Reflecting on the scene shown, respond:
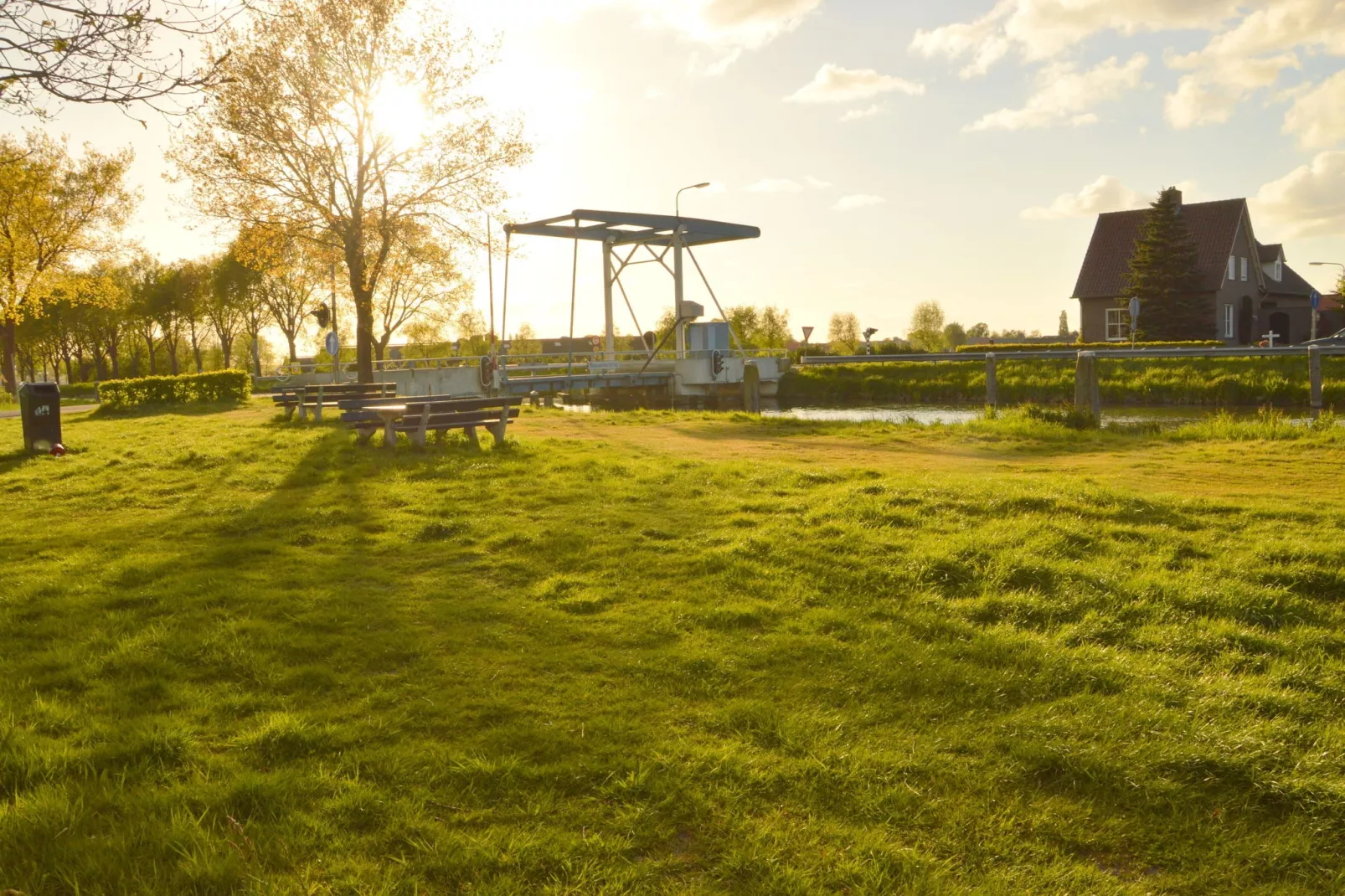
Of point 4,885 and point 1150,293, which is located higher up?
point 1150,293

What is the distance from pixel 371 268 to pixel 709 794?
22249mm

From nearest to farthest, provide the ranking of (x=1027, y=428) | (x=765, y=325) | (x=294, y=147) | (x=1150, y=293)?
(x=1027, y=428)
(x=294, y=147)
(x=1150, y=293)
(x=765, y=325)

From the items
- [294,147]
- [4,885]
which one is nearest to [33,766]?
[4,885]

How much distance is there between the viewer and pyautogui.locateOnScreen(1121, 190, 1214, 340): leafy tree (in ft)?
136

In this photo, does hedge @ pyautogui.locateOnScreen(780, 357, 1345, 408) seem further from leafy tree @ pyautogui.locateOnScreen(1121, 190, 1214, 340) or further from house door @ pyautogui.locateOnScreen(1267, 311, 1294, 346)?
house door @ pyautogui.locateOnScreen(1267, 311, 1294, 346)

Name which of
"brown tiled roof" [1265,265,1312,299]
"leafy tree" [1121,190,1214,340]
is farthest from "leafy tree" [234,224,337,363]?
"brown tiled roof" [1265,265,1312,299]

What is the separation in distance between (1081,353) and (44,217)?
37154 millimetres

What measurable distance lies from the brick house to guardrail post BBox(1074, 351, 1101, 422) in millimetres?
30393

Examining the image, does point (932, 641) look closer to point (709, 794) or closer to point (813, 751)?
point (813, 751)

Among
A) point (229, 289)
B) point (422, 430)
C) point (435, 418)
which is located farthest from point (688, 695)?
point (229, 289)

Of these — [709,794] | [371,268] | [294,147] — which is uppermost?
[294,147]

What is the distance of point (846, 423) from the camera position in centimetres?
1747

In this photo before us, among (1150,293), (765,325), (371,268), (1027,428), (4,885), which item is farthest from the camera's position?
(765,325)

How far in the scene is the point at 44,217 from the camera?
3609 centimetres
